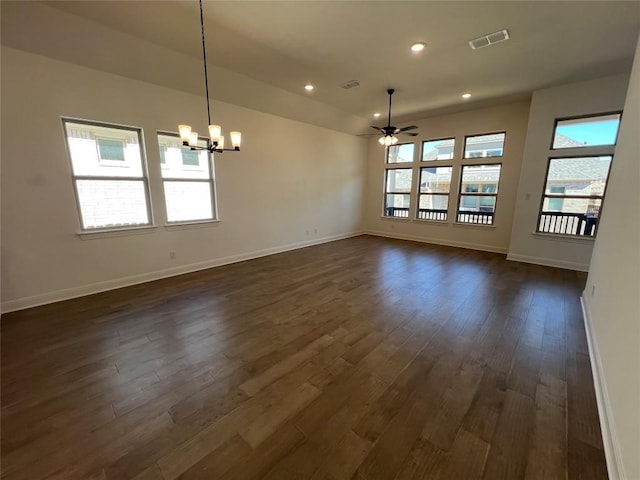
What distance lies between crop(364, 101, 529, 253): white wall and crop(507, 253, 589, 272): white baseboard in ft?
2.07

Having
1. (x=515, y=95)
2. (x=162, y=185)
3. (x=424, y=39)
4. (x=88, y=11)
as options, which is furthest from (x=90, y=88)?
(x=515, y=95)

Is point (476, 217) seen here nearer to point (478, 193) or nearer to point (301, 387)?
point (478, 193)

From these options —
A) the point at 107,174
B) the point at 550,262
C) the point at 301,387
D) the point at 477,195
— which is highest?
the point at 107,174

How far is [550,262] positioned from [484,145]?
3024 mm

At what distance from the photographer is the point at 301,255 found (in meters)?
5.97

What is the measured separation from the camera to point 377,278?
4.43m

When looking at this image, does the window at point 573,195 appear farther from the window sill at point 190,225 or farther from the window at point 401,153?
the window sill at point 190,225

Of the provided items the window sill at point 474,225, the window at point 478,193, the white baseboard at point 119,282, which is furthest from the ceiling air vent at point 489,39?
the white baseboard at point 119,282

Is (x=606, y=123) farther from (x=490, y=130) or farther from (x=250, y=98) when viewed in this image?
(x=250, y=98)

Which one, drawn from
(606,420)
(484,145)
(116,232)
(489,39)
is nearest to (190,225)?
(116,232)

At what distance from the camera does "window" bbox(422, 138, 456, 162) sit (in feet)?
22.3

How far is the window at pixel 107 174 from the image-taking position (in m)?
3.59

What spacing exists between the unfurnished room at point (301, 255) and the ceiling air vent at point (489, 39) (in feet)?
0.15

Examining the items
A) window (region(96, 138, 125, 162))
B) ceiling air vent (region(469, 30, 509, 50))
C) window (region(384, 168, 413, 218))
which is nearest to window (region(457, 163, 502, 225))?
window (region(384, 168, 413, 218))
